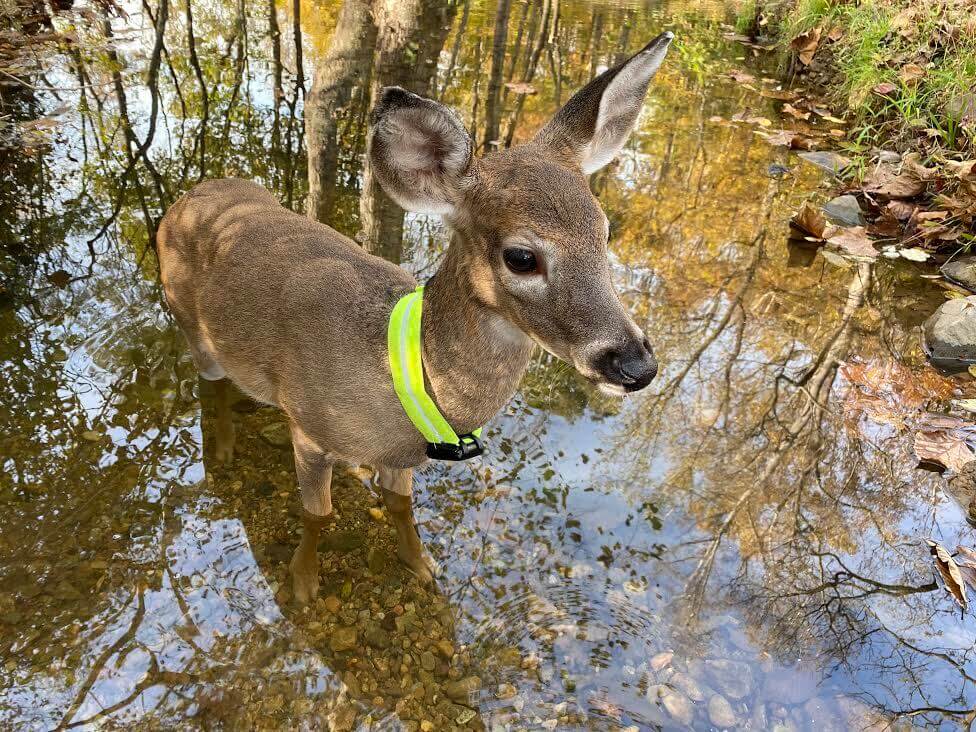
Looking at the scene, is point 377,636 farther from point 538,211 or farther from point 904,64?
point 904,64

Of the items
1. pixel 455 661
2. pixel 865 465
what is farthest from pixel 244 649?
pixel 865 465

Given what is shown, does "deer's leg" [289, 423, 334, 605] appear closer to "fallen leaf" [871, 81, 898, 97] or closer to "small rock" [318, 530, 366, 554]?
"small rock" [318, 530, 366, 554]

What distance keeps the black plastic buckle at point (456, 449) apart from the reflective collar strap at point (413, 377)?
0.06ft

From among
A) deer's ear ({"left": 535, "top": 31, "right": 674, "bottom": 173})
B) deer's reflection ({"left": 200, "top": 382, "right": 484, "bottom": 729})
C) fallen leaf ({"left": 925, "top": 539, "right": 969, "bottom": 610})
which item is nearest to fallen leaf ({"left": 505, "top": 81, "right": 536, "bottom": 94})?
deer's reflection ({"left": 200, "top": 382, "right": 484, "bottom": 729})

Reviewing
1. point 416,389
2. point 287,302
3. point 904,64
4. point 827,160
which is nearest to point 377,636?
point 416,389

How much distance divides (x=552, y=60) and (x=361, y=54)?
5.29 metres

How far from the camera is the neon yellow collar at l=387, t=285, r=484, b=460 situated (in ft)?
8.00

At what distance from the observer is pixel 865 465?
12.0 ft

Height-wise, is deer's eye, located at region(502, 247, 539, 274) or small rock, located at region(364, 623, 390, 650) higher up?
deer's eye, located at region(502, 247, 539, 274)

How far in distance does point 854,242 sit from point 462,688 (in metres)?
4.78

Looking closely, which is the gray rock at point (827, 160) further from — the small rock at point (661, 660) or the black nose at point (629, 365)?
the black nose at point (629, 365)

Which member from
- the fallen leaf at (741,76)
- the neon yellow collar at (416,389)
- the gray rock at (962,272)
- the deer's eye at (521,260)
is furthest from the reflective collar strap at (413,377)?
the fallen leaf at (741,76)

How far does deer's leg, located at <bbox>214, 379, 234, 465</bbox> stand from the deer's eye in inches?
85.0

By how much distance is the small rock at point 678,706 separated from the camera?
259 cm
